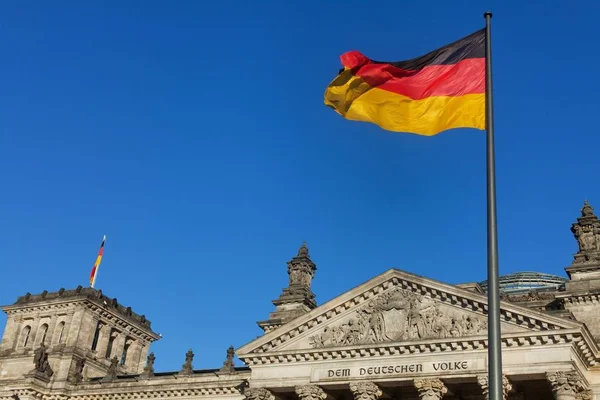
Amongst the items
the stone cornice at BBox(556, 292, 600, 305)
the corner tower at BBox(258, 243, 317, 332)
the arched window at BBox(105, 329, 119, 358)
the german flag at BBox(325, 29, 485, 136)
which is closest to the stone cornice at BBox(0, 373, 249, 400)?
the corner tower at BBox(258, 243, 317, 332)

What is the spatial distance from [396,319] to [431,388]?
454 cm

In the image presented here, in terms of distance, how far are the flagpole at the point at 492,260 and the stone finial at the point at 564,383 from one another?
22.4 m

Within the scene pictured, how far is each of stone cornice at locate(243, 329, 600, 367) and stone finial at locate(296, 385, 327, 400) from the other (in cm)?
173

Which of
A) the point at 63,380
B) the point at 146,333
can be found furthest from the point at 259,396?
the point at 146,333

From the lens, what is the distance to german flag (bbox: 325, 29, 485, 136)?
19.3 meters

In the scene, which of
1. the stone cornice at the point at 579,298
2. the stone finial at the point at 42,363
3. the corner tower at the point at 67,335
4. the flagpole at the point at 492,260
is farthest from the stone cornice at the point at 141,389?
the flagpole at the point at 492,260

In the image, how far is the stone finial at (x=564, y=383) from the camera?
35.2m

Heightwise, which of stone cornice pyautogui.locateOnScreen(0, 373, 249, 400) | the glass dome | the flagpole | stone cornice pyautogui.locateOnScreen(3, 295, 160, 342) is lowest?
the flagpole

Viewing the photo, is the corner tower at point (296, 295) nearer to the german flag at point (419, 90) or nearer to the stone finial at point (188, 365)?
the stone finial at point (188, 365)

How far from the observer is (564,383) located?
1390 inches

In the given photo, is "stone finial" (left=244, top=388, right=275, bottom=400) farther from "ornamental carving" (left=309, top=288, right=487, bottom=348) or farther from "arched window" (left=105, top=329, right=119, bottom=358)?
"arched window" (left=105, top=329, right=119, bottom=358)

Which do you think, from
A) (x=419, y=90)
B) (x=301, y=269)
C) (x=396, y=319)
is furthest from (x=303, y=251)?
(x=419, y=90)

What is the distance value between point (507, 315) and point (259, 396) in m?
15.7

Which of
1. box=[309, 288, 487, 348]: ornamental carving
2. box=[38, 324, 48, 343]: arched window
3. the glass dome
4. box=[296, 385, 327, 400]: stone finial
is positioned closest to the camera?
box=[309, 288, 487, 348]: ornamental carving
